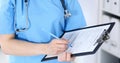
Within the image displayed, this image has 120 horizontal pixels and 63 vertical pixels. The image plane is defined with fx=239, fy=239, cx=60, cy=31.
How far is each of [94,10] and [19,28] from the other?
115 cm

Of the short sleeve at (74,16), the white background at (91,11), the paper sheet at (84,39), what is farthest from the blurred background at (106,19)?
the paper sheet at (84,39)

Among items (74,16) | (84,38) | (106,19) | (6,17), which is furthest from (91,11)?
(6,17)

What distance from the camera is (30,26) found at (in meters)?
1.07

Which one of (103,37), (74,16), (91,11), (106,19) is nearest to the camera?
(103,37)

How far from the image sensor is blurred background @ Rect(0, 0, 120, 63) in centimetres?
185

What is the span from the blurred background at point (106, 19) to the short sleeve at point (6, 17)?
99 centimetres

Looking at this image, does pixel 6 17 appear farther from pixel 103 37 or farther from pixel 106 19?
pixel 106 19

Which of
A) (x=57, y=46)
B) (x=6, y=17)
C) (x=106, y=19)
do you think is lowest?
(x=106, y=19)

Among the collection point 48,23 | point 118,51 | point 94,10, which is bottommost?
point 118,51

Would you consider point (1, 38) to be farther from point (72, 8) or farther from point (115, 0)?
point (115, 0)

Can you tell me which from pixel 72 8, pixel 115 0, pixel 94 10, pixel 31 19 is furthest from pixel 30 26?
pixel 94 10

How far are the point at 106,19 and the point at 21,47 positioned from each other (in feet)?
3.48

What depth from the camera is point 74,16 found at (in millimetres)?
1219

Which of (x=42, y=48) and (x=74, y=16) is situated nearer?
(x=42, y=48)
